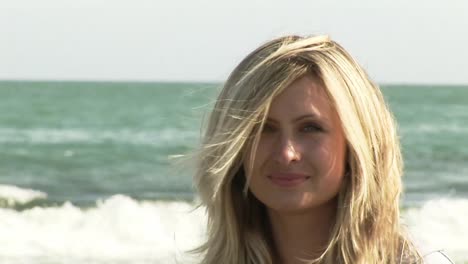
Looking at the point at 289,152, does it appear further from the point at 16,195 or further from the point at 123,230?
the point at 16,195

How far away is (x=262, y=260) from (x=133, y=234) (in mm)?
8715

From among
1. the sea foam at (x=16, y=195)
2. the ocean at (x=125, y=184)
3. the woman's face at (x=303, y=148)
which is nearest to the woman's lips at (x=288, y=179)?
the woman's face at (x=303, y=148)

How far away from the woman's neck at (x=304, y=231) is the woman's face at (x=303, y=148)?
0.20 feet

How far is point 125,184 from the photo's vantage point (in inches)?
607

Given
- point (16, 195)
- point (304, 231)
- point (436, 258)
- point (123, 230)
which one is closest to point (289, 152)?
point (304, 231)

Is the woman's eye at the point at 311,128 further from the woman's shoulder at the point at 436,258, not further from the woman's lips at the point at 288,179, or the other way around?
the woman's shoulder at the point at 436,258

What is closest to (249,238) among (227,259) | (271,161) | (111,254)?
(227,259)

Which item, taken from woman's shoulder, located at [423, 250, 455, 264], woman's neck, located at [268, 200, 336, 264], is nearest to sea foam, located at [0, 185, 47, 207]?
woman's neck, located at [268, 200, 336, 264]

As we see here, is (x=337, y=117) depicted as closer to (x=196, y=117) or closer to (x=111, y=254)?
(x=196, y=117)

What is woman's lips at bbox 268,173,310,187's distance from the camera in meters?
2.59

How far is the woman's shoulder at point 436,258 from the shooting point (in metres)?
2.53

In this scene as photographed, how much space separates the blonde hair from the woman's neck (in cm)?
5

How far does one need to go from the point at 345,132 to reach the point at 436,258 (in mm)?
355

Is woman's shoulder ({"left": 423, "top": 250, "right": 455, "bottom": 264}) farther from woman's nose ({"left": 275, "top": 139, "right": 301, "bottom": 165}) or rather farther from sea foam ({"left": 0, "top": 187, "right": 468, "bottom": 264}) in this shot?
sea foam ({"left": 0, "top": 187, "right": 468, "bottom": 264})
